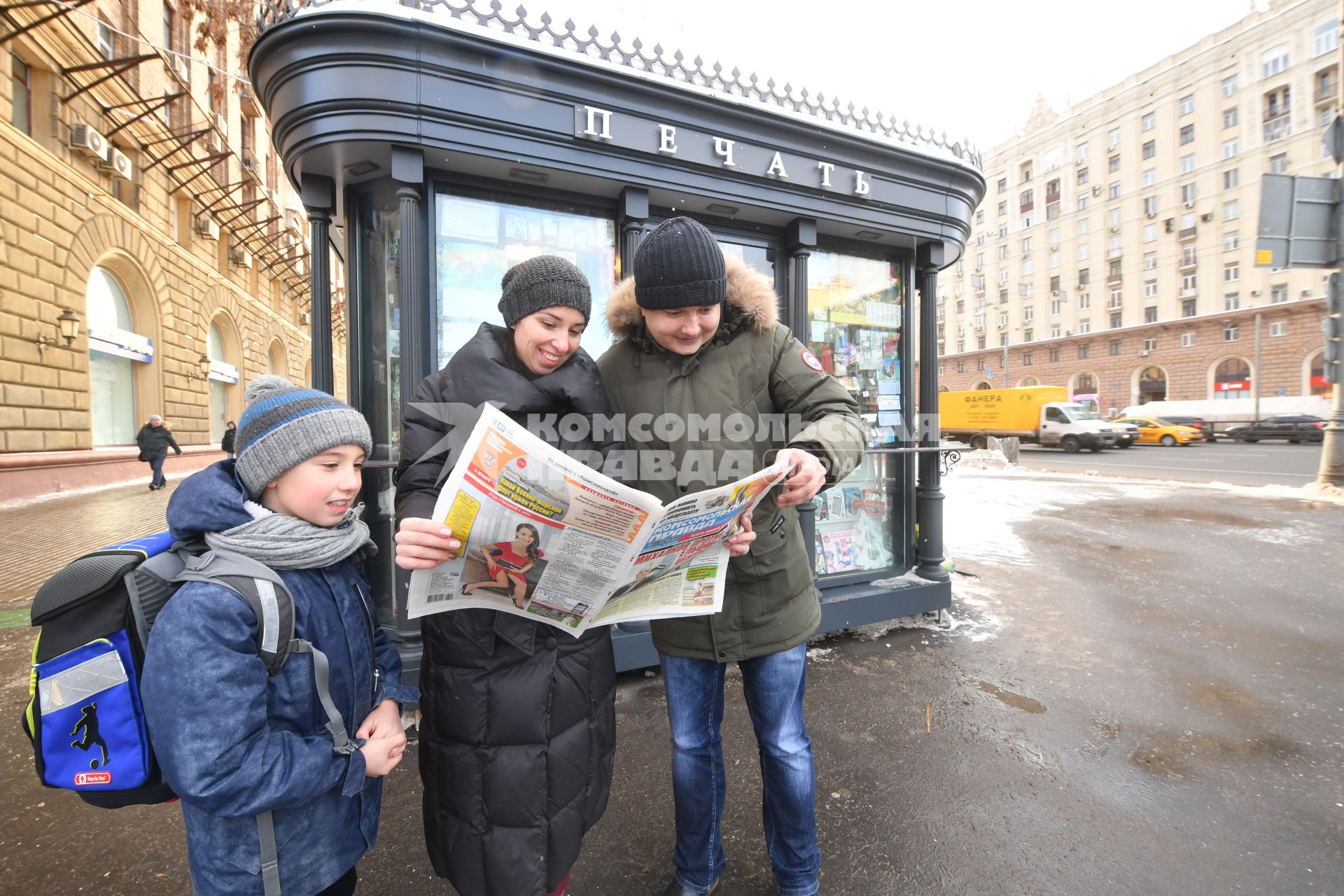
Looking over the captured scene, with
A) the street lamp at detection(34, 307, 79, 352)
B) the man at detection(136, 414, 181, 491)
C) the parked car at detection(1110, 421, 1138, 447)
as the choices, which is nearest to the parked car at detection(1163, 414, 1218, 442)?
the parked car at detection(1110, 421, 1138, 447)

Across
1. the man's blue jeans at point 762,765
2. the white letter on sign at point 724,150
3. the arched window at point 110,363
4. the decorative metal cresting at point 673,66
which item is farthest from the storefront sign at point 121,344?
the man's blue jeans at point 762,765

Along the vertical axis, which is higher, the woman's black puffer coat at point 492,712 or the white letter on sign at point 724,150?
the white letter on sign at point 724,150

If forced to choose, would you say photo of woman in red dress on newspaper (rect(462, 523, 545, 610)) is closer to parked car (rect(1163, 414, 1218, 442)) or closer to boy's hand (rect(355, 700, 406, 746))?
boy's hand (rect(355, 700, 406, 746))

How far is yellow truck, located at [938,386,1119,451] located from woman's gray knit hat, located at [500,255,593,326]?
22131 mm

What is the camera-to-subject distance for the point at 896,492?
420 centimetres

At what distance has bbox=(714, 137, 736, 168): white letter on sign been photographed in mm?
3111

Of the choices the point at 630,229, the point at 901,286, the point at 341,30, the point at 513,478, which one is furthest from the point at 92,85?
the point at 513,478

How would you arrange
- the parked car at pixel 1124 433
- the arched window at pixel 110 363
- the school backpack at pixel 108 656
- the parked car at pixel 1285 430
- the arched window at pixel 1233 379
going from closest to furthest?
the school backpack at pixel 108 656 → the arched window at pixel 110 363 → the parked car at pixel 1124 433 → the parked car at pixel 1285 430 → the arched window at pixel 1233 379

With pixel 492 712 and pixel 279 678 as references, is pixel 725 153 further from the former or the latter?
pixel 279 678

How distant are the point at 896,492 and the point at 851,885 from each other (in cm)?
282

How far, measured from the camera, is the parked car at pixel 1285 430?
21908 mm

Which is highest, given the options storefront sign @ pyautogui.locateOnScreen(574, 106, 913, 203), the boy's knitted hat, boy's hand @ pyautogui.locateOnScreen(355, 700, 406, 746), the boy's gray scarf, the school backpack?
storefront sign @ pyautogui.locateOnScreen(574, 106, 913, 203)

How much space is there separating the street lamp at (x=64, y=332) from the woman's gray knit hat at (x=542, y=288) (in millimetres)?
13448

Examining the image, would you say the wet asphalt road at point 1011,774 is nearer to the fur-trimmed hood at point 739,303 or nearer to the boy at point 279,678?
the boy at point 279,678
